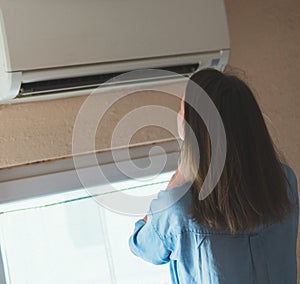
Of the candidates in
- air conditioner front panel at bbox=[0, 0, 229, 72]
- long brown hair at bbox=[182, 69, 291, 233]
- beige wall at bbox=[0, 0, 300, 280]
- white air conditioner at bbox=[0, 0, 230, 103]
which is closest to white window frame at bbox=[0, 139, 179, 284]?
beige wall at bbox=[0, 0, 300, 280]

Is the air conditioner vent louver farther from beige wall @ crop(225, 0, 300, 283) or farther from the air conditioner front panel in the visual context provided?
beige wall @ crop(225, 0, 300, 283)

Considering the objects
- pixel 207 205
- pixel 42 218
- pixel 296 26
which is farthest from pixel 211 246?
pixel 296 26

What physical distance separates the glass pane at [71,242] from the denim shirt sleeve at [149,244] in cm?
33

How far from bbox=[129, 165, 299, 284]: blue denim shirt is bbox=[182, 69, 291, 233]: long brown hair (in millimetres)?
26

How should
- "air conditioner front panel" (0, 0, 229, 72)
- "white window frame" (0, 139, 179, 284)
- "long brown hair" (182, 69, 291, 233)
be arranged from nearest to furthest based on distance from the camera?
"long brown hair" (182, 69, 291, 233)
"air conditioner front panel" (0, 0, 229, 72)
"white window frame" (0, 139, 179, 284)

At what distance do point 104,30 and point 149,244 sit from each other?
0.47 metres

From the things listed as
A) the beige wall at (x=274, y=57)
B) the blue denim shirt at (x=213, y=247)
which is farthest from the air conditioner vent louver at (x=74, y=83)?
the blue denim shirt at (x=213, y=247)

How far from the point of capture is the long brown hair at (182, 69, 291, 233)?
1.15 m

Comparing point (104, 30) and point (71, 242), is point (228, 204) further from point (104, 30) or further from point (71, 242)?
point (71, 242)

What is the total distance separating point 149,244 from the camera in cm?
125

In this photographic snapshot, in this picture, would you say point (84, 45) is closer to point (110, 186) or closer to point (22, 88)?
point (22, 88)

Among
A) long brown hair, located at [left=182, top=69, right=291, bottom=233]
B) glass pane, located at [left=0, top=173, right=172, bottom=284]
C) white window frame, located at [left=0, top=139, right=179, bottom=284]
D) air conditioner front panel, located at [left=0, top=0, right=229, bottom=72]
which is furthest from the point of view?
glass pane, located at [left=0, top=173, right=172, bottom=284]

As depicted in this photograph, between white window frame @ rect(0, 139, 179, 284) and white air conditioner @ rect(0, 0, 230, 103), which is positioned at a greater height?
white air conditioner @ rect(0, 0, 230, 103)

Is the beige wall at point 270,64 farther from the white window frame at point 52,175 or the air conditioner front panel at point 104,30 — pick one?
the air conditioner front panel at point 104,30
